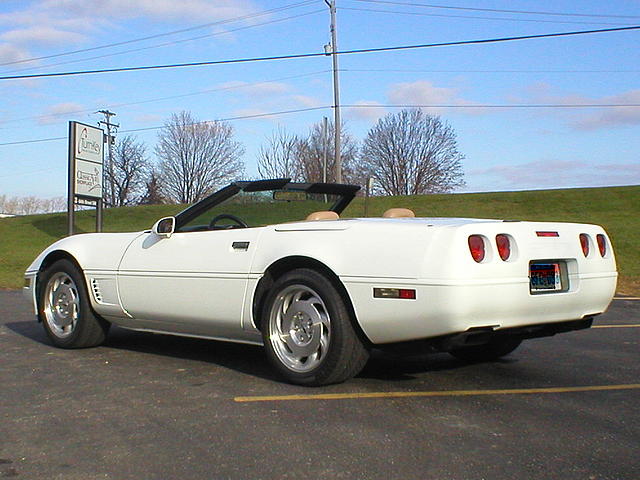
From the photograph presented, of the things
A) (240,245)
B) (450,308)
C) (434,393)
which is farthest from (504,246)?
(240,245)

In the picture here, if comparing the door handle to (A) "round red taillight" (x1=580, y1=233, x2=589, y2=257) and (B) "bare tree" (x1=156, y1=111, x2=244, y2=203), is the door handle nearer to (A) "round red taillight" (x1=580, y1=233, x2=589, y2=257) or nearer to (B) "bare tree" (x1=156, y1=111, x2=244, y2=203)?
(A) "round red taillight" (x1=580, y1=233, x2=589, y2=257)

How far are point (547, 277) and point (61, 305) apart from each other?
4.04m

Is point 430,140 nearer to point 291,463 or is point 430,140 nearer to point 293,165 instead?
point 293,165

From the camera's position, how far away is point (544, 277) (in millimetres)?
4391

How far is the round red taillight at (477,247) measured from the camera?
161 inches

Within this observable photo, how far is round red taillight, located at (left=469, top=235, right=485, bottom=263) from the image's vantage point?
4.09m

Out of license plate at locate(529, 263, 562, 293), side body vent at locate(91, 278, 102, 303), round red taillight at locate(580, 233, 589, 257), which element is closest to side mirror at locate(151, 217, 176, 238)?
side body vent at locate(91, 278, 102, 303)

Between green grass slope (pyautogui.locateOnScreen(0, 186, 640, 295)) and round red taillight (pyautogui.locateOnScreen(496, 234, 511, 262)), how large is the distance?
17813 millimetres

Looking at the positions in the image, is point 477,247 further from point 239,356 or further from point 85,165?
point 85,165

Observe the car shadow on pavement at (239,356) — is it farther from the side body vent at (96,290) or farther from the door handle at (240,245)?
the door handle at (240,245)

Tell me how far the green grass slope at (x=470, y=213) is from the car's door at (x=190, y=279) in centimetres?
1654

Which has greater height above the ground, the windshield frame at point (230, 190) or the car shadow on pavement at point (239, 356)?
A: the windshield frame at point (230, 190)

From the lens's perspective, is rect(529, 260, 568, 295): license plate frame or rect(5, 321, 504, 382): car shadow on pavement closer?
rect(529, 260, 568, 295): license plate frame

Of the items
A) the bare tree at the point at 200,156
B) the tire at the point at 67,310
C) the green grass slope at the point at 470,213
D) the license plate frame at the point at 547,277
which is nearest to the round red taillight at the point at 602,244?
the license plate frame at the point at 547,277
